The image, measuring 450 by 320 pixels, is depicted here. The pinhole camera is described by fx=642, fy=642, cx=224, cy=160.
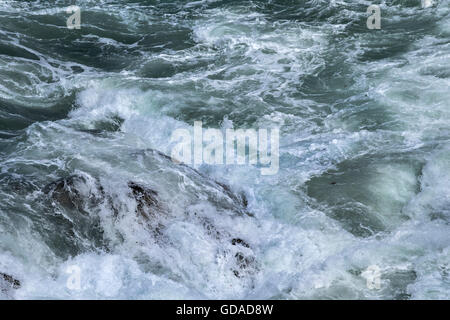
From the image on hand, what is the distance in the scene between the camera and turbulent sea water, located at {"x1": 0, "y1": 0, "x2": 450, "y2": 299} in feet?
22.6

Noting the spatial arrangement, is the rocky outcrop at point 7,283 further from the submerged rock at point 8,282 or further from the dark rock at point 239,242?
the dark rock at point 239,242

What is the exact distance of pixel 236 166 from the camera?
895 centimetres

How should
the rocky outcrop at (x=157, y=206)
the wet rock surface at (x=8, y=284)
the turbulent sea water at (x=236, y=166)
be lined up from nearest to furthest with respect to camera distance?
the wet rock surface at (x=8, y=284) < the turbulent sea water at (x=236, y=166) < the rocky outcrop at (x=157, y=206)

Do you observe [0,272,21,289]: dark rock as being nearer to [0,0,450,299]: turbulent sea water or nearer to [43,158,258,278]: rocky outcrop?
[0,0,450,299]: turbulent sea water

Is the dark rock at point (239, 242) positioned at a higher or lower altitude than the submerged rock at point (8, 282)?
higher

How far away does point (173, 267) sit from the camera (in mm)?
6973

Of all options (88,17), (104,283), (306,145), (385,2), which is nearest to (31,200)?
(104,283)

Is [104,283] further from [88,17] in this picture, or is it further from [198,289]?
[88,17]

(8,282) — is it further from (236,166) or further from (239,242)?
(236,166)

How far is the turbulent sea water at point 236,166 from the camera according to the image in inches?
271

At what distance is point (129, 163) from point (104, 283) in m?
2.07

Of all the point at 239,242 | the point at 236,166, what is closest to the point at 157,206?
the point at 239,242


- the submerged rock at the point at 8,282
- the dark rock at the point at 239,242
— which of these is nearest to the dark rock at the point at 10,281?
the submerged rock at the point at 8,282

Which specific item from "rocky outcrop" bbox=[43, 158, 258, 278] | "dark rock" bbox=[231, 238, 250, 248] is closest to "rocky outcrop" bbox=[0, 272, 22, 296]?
"rocky outcrop" bbox=[43, 158, 258, 278]
